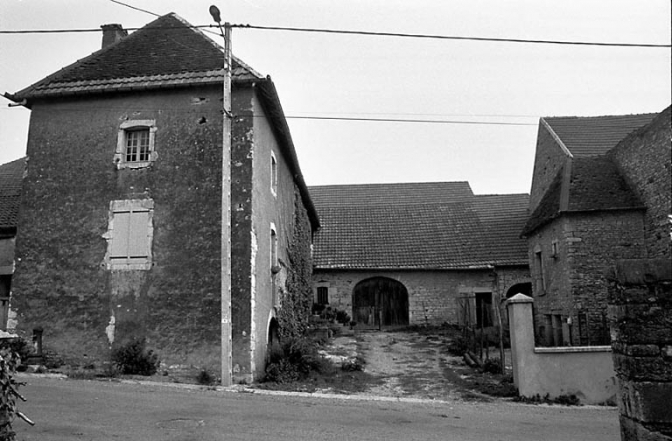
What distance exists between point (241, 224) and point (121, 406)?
4.86 meters

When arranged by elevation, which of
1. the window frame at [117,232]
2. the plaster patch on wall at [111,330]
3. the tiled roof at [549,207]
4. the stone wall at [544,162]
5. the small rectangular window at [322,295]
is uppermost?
the stone wall at [544,162]

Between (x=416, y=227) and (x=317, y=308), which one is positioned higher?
(x=416, y=227)

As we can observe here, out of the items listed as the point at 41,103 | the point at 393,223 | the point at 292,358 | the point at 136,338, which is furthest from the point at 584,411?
the point at 393,223

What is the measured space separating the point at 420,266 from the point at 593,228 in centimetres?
865

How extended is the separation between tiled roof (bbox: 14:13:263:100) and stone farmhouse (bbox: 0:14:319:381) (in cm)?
5

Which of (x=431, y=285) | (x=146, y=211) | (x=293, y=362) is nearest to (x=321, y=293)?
(x=431, y=285)

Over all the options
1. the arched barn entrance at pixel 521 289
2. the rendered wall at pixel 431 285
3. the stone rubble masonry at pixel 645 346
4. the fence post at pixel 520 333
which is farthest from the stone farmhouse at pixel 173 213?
the arched barn entrance at pixel 521 289

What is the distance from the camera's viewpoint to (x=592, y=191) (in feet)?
55.8

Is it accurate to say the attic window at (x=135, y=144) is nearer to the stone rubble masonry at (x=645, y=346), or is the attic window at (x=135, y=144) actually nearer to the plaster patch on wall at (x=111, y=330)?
the plaster patch on wall at (x=111, y=330)

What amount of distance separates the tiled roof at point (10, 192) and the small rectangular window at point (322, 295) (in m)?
12.3

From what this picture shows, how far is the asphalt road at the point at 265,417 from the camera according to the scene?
278 inches

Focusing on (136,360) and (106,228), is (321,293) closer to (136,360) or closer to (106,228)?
(106,228)

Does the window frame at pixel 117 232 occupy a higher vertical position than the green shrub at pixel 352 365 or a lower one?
higher

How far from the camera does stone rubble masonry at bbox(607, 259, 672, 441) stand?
4.82m
